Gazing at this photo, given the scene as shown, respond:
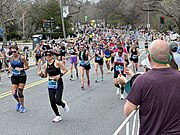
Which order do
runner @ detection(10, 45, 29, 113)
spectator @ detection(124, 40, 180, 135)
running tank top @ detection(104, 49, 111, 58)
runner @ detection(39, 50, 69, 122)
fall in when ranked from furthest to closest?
running tank top @ detection(104, 49, 111, 58) → runner @ detection(10, 45, 29, 113) → runner @ detection(39, 50, 69, 122) → spectator @ detection(124, 40, 180, 135)

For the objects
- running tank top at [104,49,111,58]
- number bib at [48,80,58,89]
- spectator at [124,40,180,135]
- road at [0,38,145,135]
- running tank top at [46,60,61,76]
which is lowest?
road at [0,38,145,135]

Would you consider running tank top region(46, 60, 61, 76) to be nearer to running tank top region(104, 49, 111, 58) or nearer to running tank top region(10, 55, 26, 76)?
running tank top region(10, 55, 26, 76)

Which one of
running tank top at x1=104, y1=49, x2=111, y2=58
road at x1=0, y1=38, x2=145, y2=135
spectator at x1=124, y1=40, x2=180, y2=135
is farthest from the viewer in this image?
running tank top at x1=104, y1=49, x2=111, y2=58

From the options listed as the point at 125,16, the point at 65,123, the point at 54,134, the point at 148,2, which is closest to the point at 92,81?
the point at 65,123

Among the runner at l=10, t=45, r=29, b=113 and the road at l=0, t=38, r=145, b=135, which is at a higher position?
the runner at l=10, t=45, r=29, b=113

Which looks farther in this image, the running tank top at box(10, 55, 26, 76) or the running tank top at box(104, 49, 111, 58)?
the running tank top at box(104, 49, 111, 58)

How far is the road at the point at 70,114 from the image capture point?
287 inches

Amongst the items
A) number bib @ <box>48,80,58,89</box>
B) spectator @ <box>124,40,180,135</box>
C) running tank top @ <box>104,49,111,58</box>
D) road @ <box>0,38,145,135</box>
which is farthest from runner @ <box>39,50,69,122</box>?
running tank top @ <box>104,49,111,58</box>

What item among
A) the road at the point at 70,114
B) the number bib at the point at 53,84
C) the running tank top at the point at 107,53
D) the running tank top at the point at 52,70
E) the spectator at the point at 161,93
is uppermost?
the spectator at the point at 161,93

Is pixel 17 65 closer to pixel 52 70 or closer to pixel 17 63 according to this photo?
pixel 17 63

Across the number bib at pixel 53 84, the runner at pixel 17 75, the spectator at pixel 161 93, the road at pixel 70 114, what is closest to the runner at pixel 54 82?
the number bib at pixel 53 84

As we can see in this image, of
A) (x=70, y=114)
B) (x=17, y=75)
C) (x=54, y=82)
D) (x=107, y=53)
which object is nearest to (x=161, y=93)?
(x=54, y=82)

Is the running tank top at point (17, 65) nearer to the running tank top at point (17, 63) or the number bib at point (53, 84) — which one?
the running tank top at point (17, 63)

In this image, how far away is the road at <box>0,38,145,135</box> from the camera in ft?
23.9
